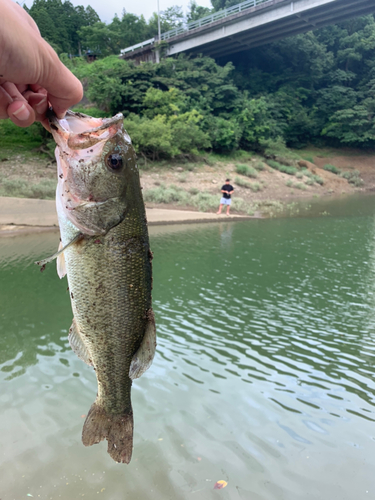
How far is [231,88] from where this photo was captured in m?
32.7

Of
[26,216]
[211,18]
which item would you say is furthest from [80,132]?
[211,18]

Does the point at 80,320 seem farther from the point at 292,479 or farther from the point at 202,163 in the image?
the point at 202,163

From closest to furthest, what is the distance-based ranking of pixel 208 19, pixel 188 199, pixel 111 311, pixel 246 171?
pixel 111 311
pixel 188 199
pixel 246 171
pixel 208 19

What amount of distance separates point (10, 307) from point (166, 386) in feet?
13.1

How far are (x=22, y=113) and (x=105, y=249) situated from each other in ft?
2.37

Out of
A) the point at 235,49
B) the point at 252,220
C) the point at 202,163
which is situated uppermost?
the point at 235,49

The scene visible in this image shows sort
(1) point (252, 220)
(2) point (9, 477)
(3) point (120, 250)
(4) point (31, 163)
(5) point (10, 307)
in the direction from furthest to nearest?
(4) point (31, 163) → (1) point (252, 220) → (5) point (10, 307) → (2) point (9, 477) → (3) point (120, 250)

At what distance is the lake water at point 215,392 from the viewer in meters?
3.72

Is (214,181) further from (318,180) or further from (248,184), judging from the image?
(318,180)

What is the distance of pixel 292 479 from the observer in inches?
148

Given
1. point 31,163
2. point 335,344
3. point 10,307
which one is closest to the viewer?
point 335,344

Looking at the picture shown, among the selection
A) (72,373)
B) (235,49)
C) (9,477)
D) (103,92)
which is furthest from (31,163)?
(235,49)

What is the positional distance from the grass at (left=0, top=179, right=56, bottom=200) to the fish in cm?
1512

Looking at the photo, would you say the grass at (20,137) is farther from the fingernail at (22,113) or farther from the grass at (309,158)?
the fingernail at (22,113)
